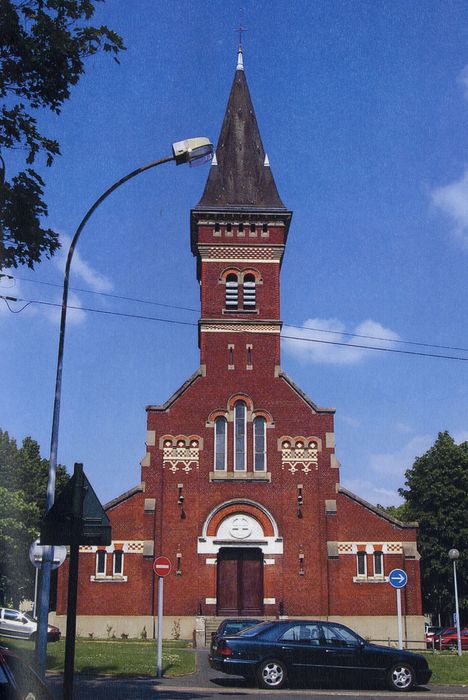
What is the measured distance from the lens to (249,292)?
131 feet

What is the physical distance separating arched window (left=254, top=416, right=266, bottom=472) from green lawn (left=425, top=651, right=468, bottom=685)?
13.4 metres

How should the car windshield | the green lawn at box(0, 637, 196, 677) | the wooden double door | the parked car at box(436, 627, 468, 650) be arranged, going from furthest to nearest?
the parked car at box(436, 627, 468, 650)
the wooden double door
the green lawn at box(0, 637, 196, 677)
the car windshield

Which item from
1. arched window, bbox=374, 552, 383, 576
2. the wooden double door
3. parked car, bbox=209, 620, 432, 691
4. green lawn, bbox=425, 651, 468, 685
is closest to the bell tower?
the wooden double door

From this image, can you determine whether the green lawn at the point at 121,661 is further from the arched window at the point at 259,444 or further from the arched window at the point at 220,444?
the arched window at the point at 259,444

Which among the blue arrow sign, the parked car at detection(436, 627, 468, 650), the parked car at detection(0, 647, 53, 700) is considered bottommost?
the parked car at detection(436, 627, 468, 650)

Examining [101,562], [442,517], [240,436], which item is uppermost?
[240,436]

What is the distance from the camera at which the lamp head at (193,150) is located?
16.3 m

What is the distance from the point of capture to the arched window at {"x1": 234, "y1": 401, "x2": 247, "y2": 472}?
36.8m

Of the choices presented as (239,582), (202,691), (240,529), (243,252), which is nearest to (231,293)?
(243,252)

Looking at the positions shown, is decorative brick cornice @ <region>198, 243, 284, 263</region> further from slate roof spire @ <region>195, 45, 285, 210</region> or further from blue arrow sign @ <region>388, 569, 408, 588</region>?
blue arrow sign @ <region>388, 569, 408, 588</region>

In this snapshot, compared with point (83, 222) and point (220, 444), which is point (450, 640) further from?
point (83, 222)

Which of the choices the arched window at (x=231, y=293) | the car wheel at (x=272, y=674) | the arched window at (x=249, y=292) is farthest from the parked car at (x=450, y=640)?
the car wheel at (x=272, y=674)

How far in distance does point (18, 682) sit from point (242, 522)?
29123 millimetres

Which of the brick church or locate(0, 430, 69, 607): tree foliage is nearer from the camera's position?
the brick church
